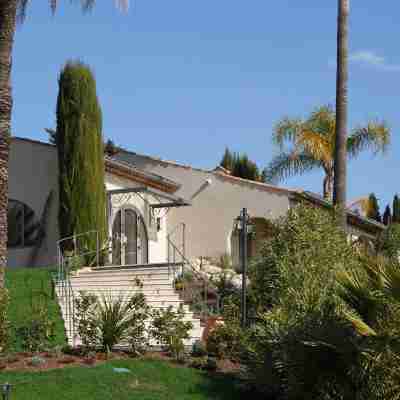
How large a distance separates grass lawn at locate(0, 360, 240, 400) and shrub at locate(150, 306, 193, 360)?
748 mm

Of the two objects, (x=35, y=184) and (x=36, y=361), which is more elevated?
(x=35, y=184)

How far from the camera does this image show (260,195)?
3194 cm

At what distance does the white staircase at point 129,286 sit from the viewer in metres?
18.9

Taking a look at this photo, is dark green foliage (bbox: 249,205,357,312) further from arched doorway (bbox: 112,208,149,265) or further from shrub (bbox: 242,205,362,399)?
arched doorway (bbox: 112,208,149,265)

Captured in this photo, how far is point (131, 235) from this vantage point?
2881 cm

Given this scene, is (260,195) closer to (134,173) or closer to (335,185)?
(134,173)

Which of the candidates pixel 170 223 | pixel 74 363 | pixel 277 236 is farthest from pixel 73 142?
pixel 74 363

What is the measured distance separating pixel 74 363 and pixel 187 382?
6.20 ft

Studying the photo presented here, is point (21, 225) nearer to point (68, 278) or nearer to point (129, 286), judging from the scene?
point (68, 278)

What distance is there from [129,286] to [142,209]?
7845 millimetres

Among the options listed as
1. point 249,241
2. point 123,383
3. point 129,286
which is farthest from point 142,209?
point 123,383

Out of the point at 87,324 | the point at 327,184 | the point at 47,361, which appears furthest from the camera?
the point at 327,184

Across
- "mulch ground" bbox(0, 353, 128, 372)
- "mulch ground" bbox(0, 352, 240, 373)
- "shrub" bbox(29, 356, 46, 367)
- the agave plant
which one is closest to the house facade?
the agave plant

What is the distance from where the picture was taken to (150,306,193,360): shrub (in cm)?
1545
